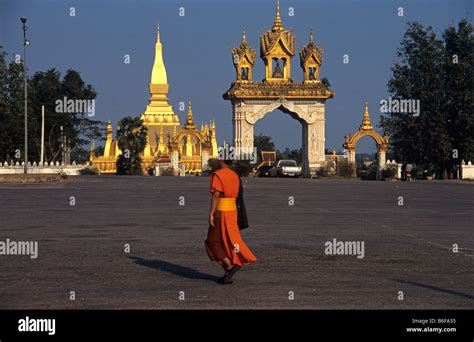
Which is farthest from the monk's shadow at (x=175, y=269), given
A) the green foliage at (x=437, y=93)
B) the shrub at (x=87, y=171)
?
the shrub at (x=87, y=171)

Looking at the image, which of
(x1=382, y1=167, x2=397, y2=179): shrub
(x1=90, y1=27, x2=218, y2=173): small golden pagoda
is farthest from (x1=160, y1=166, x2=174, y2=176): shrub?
(x1=382, y1=167, x2=397, y2=179): shrub

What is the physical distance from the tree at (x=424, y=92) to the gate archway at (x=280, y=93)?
12.2 meters

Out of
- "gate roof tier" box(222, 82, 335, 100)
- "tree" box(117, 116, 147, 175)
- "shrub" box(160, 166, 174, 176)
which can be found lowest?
"shrub" box(160, 166, 174, 176)

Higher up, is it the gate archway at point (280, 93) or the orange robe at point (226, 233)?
the gate archway at point (280, 93)

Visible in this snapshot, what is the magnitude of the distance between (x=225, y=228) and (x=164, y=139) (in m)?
109

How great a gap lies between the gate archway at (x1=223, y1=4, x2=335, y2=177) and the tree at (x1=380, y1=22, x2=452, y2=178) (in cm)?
1217

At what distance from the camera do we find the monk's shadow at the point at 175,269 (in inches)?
605

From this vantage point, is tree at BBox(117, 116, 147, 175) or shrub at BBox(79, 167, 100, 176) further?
tree at BBox(117, 116, 147, 175)

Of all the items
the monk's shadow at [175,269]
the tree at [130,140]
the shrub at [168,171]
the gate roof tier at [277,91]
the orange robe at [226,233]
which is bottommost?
the monk's shadow at [175,269]

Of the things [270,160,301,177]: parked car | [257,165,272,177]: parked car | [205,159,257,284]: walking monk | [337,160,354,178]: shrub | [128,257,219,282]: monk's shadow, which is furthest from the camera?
[257,165,272,177]: parked car

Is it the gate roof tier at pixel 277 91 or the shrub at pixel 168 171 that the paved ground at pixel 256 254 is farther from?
the shrub at pixel 168 171

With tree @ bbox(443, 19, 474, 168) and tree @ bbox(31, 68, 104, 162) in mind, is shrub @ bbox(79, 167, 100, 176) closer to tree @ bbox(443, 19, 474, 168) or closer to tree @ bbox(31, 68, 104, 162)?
tree @ bbox(31, 68, 104, 162)

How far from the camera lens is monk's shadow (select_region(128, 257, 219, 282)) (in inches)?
605
